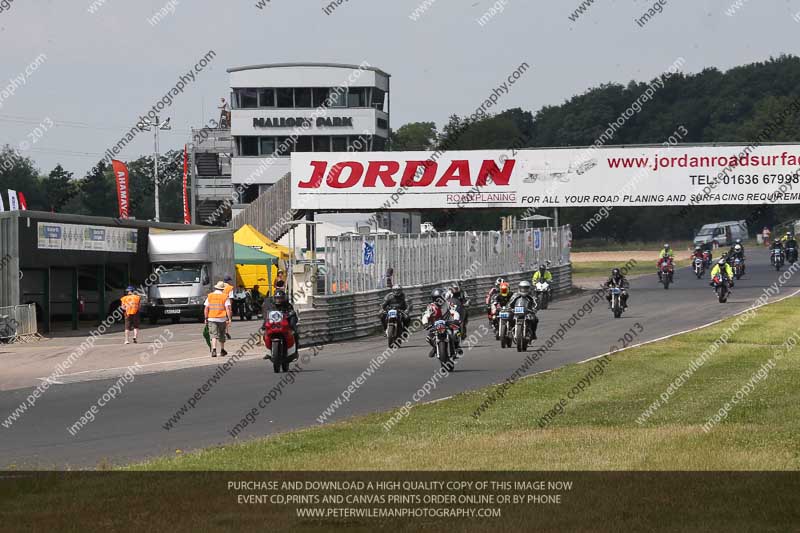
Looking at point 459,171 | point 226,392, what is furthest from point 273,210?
point 226,392

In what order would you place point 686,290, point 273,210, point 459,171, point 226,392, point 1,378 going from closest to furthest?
point 226,392, point 1,378, point 686,290, point 459,171, point 273,210

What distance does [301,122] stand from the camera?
93.0m

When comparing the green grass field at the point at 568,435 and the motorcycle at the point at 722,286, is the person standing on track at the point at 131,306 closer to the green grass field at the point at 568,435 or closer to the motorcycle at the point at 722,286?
the green grass field at the point at 568,435

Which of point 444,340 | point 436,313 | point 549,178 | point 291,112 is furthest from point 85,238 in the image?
point 291,112

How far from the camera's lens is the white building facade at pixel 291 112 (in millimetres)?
92312

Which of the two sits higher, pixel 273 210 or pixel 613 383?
pixel 273 210

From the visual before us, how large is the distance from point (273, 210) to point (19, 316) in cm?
2641

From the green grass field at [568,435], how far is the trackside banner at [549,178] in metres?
35.4

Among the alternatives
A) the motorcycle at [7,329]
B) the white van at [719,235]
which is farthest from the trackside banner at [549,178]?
the white van at [719,235]

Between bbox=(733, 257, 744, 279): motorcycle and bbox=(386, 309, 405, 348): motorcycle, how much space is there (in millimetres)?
30042

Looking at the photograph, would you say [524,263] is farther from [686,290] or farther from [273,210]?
[273,210]

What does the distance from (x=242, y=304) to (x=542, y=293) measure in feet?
32.8

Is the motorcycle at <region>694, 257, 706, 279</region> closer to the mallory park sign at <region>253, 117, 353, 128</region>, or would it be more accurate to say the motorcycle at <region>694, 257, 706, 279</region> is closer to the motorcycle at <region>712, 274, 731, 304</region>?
the motorcycle at <region>712, 274, 731, 304</region>
